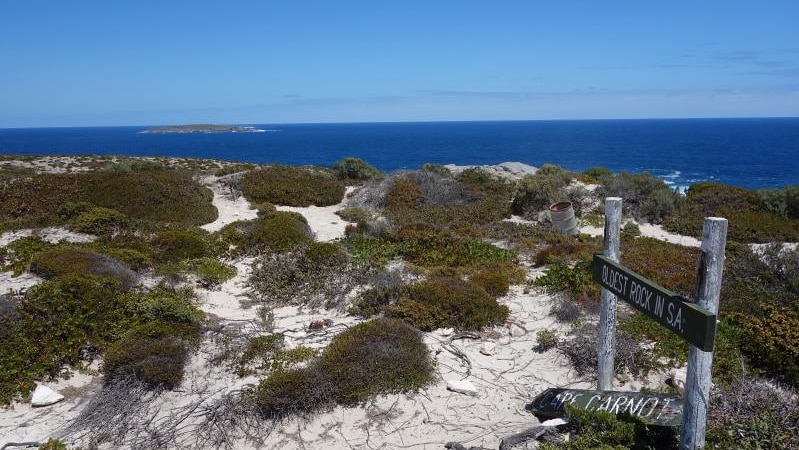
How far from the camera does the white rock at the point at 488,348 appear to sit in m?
7.93

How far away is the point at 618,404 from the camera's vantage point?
18.3 feet

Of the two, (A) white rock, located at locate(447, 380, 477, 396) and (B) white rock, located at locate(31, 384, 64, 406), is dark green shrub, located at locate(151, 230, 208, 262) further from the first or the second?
(A) white rock, located at locate(447, 380, 477, 396)

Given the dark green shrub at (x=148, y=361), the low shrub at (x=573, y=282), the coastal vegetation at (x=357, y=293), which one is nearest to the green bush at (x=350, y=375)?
the coastal vegetation at (x=357, y=293)

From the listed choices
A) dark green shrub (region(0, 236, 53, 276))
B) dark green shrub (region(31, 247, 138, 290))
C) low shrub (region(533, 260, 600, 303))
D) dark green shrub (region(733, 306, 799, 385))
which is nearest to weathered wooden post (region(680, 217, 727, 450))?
dark green shrub (region(733, 306, 799, 385))

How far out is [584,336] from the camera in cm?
781

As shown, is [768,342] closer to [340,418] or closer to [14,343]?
[340,418]

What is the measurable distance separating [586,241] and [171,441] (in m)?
12.3

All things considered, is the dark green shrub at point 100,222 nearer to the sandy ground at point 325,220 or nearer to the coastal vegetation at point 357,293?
the coastal vegetation at point 357,293

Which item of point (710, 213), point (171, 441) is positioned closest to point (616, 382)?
point (171, 441)

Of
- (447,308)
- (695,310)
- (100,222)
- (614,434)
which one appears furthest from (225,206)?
(695,310)

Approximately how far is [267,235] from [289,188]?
7.80 metres

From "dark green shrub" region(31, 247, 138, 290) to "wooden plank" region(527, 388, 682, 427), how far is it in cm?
788

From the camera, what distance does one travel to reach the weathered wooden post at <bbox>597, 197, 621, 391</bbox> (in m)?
5.40

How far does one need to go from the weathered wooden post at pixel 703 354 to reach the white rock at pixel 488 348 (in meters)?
3.60
